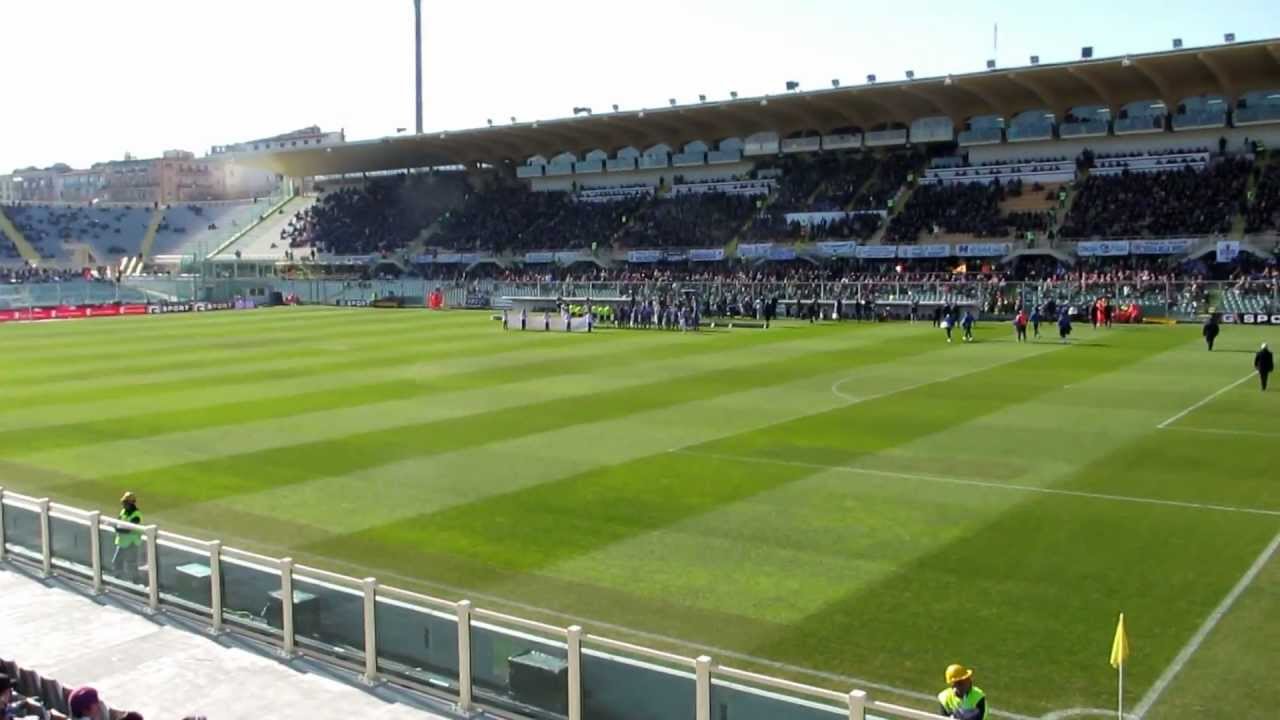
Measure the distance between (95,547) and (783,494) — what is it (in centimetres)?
902

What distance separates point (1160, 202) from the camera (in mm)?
55000

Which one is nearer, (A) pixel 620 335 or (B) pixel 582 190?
(A) pixel 620 335

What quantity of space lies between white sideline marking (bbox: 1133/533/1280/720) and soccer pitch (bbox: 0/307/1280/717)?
0.04 m

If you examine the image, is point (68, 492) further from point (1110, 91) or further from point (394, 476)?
point (1110, 91)

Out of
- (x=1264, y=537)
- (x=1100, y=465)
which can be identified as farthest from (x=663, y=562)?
(x=1100, y=465)

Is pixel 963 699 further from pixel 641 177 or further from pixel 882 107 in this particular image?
pixel 641 177

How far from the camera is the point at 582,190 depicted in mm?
81812

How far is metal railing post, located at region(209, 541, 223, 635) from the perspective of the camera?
440 inches

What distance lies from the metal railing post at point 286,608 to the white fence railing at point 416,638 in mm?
13

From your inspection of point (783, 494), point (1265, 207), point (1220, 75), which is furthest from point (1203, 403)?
point (1220, 75)

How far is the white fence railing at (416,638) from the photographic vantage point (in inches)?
306

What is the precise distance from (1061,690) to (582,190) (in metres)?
74.4

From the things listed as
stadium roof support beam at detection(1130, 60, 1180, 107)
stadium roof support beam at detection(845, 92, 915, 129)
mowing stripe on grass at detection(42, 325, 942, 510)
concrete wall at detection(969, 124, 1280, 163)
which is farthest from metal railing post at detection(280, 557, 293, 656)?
concrete wall at detection(969, 124, 1280, 163)

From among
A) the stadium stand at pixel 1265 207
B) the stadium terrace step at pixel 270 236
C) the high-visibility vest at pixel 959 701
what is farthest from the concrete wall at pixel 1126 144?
the high-visibility vest at pixel 959 701
